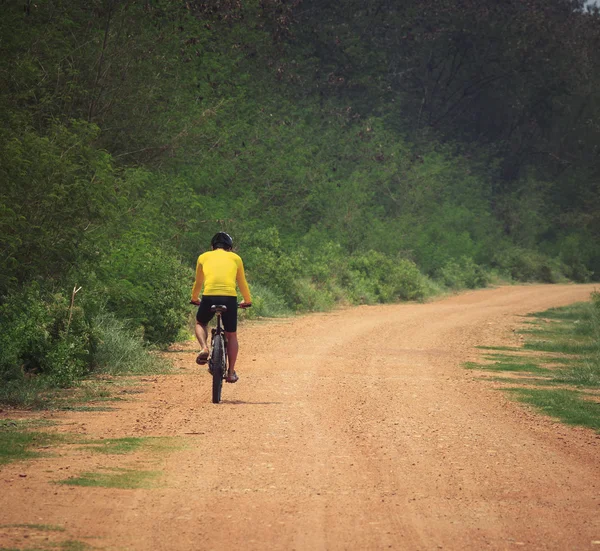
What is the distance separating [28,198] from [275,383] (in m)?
4.12

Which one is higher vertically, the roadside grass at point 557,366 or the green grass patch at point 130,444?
the green grass patch at point 130,444

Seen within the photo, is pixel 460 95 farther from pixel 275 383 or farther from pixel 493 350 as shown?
pixel 275 383

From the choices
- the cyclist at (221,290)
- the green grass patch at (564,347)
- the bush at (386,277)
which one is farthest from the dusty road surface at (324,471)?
the bush at (386,277)

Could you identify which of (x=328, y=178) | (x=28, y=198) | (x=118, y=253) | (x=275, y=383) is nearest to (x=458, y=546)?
(x=275, y=383)

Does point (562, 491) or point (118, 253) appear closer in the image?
point (562, 491)

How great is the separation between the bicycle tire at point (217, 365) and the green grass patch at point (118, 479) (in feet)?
12.4

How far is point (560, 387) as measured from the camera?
1527 cm

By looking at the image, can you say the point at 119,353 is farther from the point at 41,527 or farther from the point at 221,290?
the point at 41,527

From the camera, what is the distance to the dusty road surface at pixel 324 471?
6.61 meters


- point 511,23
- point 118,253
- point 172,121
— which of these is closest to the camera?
point 118,253

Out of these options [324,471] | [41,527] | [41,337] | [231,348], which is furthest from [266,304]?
[41,527]

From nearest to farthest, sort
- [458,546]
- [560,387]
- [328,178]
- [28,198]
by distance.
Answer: [458,546] < [28,198] < [560,387] < [328,178]

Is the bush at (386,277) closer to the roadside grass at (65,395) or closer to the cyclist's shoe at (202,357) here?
the roadside grass at (65,395)

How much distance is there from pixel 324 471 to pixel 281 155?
27.0 m
